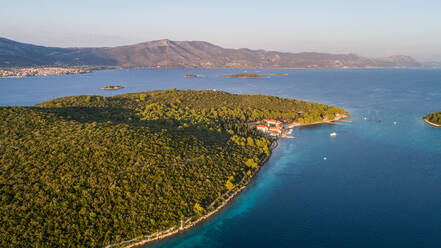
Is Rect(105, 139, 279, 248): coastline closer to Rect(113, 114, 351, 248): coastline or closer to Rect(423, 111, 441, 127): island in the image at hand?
Rect(113, 114, 351, 248): coastline

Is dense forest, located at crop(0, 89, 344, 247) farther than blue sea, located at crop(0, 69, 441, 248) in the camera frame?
No

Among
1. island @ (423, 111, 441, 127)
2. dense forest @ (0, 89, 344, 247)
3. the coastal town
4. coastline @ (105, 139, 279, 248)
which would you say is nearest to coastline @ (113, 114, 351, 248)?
coastline @ (105, 139, 279, 248)

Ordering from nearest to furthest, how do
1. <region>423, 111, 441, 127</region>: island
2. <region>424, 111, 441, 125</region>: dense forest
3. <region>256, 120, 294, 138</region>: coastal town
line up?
<region>256, 120, 294, 138</region>: coastal town < <region>423, 111, 441, 127</region>: island < <region>424, 111, 441, 125</region>: dense forest

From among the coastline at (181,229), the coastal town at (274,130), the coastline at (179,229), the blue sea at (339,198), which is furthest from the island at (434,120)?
the coastline at (181,229)

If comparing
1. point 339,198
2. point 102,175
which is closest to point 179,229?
point 102,175

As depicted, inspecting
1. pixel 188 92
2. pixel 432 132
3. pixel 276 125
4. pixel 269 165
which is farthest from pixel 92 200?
pixel 432 132

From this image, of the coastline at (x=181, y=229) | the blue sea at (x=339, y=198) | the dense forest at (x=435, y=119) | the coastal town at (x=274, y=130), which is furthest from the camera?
the dense forest at (x=435, y=119)

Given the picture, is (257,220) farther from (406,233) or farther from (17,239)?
(17,239)

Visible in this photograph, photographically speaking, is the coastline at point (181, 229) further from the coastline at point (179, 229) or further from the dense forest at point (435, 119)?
the dense forest at point (435, 119)

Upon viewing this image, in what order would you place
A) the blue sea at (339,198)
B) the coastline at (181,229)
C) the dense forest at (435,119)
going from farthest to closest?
the dense forest at (435,119) < the blue sea at (339,198) < the coastline at (181,229)

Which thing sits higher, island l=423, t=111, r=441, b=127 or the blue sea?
island l=423, t=111, r=441, b=127
